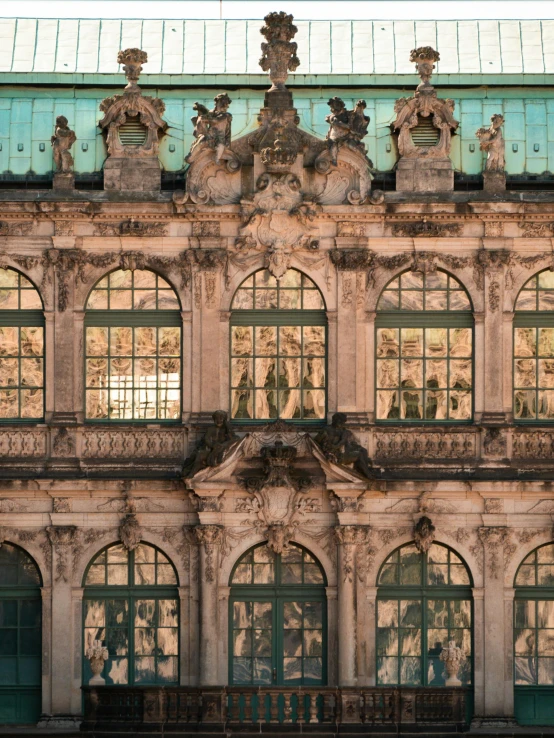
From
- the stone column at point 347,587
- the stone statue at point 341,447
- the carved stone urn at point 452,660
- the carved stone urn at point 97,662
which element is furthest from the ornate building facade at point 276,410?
the carved stone urn at point 97,662

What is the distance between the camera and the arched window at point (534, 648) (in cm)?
4312

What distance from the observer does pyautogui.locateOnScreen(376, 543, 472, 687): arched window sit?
4309 centimetres

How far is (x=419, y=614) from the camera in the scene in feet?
142

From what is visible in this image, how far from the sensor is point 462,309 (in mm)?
43500

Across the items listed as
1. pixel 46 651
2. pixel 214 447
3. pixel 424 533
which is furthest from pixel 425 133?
pixel 46 651

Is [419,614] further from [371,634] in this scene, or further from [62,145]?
[62,145]

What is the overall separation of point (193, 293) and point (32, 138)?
16.2 ft

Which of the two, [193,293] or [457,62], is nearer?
[193,293]

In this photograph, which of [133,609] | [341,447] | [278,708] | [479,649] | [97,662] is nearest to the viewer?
[278,708]

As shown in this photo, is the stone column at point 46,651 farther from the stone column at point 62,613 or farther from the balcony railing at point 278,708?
the balcony railing at point 278,708

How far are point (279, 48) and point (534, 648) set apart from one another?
12950 mm

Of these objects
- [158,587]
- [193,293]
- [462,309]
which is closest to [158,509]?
[158,587]

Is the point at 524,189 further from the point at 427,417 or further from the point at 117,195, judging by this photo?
the point at 117,195

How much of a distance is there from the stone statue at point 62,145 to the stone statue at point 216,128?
2.43 m
